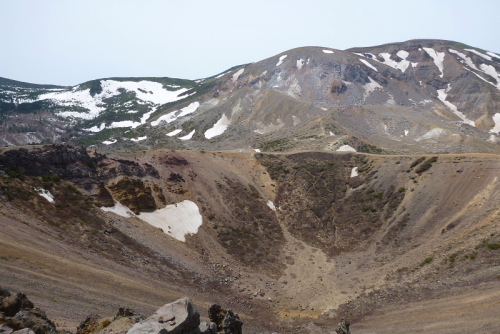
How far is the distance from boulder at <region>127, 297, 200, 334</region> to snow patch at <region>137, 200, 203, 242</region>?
2694cm

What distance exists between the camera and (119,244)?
111 ft

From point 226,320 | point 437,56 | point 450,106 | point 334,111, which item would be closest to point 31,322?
point 226,320

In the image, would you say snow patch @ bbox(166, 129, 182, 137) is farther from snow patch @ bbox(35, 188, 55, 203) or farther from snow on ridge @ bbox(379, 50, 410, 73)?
snow on ridge @ bbox(379, 50, 410, 73)

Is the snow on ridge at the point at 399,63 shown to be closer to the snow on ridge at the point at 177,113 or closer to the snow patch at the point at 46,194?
the snow on ridge at the point at 177,113

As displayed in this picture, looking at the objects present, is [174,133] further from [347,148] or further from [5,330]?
[5,330]

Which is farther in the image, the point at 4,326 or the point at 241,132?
the point at 241,132

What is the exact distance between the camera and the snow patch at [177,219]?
40781 millimetres

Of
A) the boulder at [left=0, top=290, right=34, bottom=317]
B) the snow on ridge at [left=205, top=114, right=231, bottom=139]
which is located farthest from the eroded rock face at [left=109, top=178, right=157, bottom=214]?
the snow on ridge at [left=205, top=114, right=231, bottom=139]

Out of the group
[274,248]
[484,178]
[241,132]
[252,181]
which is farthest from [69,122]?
[484,178]

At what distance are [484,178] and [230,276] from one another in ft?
108

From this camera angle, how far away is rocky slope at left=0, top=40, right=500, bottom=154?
91.4m

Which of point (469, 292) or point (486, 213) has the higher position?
point (486, 213)

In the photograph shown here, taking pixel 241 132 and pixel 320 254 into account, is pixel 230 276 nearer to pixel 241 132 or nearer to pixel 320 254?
pixel 320 254

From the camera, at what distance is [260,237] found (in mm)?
43969
